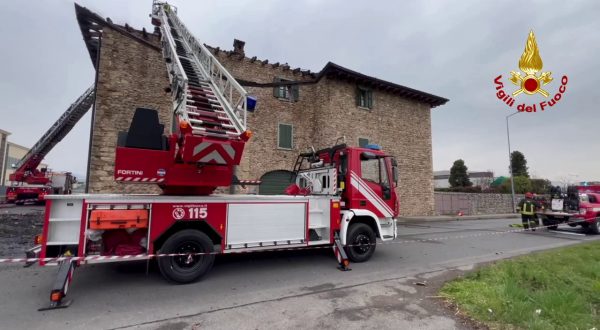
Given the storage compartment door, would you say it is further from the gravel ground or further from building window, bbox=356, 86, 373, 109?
building window, bbox=356, 86, 373, 109

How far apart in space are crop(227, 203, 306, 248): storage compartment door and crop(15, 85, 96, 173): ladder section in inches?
873

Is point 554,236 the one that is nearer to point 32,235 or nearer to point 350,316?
point 350,316

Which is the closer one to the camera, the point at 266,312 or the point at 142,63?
the point at 266,312

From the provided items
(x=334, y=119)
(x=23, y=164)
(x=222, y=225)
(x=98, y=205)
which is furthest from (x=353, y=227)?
(x=23, y=164)

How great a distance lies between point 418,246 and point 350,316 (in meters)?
6.23

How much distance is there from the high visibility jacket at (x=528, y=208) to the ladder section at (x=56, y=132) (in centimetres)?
2750

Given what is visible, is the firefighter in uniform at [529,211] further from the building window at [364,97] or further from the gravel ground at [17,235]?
the gravel ground at [17,235]

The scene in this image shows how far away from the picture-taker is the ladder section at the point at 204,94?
5730 mm

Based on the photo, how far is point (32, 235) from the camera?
387 inches

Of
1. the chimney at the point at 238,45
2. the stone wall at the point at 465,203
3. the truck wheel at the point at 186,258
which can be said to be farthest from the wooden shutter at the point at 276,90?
the stone wall at the point at 465,203

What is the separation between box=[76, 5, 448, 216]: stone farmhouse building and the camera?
44.1ft

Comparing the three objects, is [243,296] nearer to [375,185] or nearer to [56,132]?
[375,185]

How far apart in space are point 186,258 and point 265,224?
1.54 m

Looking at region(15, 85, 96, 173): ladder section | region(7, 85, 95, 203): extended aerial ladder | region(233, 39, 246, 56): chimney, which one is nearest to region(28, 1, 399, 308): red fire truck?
region(233, 39, 246, 56): chimney
